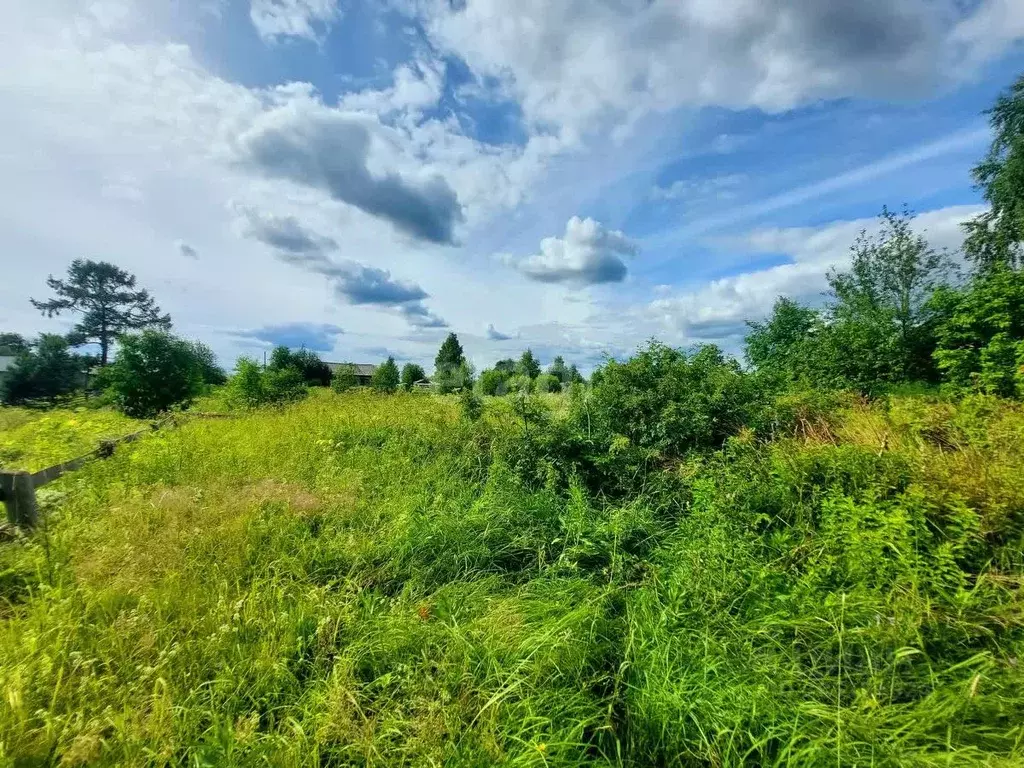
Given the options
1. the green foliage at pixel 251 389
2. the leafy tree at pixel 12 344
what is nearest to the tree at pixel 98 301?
the leafy tree at pixel 12 344

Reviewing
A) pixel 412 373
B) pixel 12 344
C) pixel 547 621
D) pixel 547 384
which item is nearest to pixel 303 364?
pixel 412 373

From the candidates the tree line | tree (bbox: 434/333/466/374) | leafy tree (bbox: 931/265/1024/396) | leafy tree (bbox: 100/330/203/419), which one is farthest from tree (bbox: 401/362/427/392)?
leafy tree (bbox: 931/265/1024/396)

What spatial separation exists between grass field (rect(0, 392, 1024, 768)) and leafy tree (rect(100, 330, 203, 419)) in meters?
9.71

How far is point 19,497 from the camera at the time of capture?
335 centimetres

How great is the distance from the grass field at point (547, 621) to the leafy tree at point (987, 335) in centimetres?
603

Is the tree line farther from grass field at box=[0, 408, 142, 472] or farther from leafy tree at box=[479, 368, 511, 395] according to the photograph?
grass field at box=[0, 408, 142, 472]

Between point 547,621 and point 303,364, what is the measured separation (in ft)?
112

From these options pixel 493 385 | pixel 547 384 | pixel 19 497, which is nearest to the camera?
pixel 19 497

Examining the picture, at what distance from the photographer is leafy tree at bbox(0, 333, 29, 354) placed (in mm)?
27936

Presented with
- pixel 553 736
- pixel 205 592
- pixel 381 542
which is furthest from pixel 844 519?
→ pixel 205 592

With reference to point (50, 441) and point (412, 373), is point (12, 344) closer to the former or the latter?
point (412, 373)

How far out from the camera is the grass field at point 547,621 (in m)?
1.90

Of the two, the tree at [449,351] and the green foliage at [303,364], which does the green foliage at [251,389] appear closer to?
the green foliage at [303,364]

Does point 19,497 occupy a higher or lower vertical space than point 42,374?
lower
